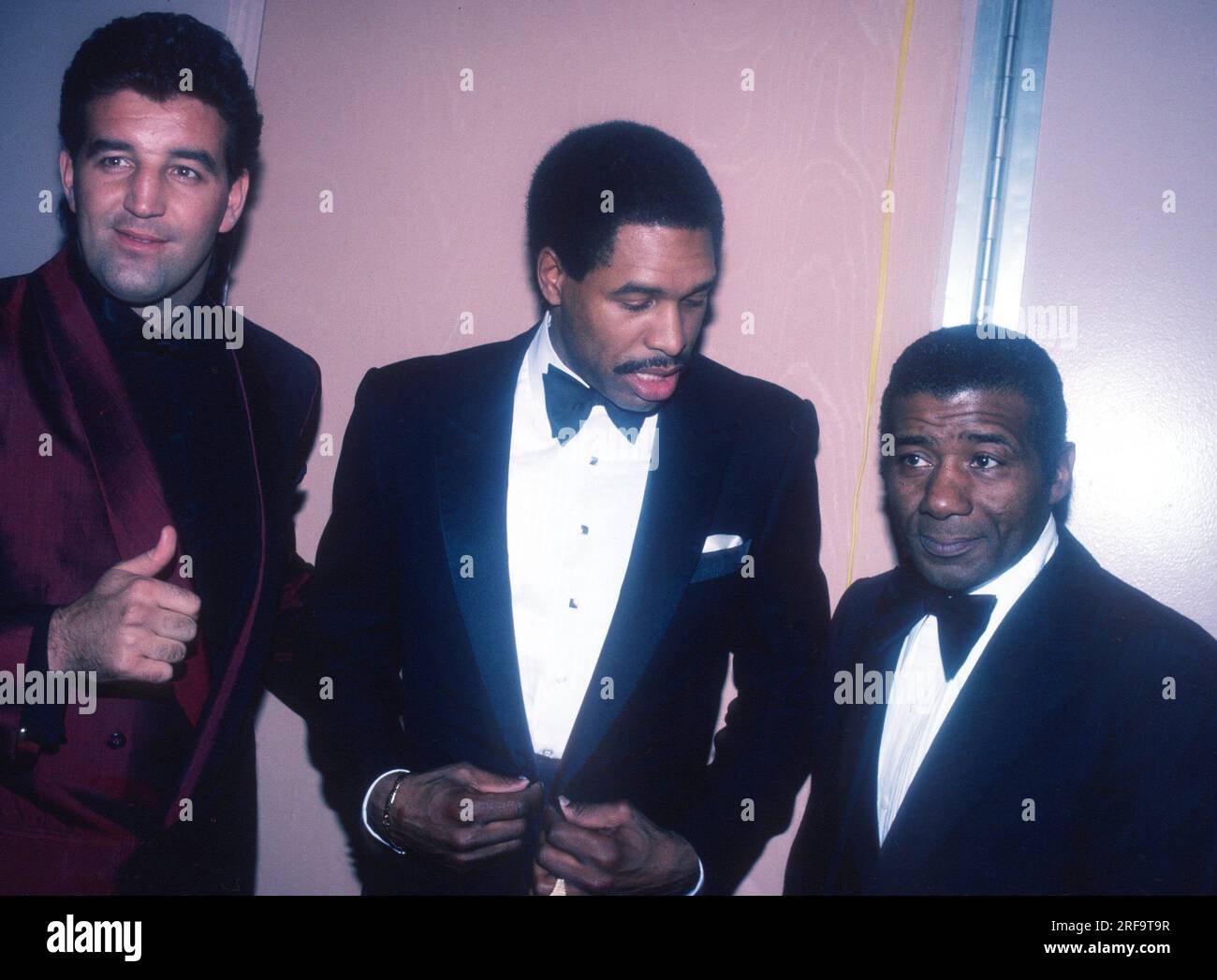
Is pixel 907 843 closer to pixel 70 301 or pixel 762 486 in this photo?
pixel 762 486

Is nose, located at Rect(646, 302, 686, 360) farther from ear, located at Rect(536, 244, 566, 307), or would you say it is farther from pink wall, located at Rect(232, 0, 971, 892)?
pink wall, located at Rect(232, 0, 971, 892)

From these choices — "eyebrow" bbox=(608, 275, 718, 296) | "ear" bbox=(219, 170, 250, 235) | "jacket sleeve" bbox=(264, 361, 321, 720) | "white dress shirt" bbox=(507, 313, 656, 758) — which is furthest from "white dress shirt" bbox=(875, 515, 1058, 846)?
"ear" bbox=(219, 170, 250, 235)

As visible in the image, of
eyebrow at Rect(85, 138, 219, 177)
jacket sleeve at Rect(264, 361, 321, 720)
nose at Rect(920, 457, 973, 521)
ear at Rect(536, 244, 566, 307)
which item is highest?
eyebrow at Rect(85, 138, 219, 177)

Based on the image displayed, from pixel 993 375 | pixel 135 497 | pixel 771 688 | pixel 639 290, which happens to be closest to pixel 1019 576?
pixel 993 375

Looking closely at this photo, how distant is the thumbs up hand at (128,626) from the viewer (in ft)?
4.72

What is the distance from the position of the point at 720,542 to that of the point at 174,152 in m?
1.45

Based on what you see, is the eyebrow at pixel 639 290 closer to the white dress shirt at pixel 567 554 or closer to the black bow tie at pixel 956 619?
the white dress shirt at pixel 567 554

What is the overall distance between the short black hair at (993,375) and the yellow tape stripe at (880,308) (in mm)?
463

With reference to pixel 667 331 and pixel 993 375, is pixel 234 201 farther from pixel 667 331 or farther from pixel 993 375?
pixel 993 375

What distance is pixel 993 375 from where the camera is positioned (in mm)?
1732

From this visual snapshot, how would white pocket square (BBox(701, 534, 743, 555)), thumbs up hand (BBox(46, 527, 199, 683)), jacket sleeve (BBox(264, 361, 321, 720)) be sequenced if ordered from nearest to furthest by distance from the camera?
1. thumbs up hand (BBox(46, 527, 199, 683))
2. white pocket square (BBox(701, 534, 743, 555))
3. jacket sleeve (BBox(264, 361, 321, 720))

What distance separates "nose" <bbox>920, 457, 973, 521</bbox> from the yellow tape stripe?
2.12 ft

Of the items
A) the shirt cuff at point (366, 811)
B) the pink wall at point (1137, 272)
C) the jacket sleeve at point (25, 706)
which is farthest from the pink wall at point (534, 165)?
the jacket sleeve at point (25, 706)

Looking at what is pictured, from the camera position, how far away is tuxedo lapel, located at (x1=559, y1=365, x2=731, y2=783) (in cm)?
172
